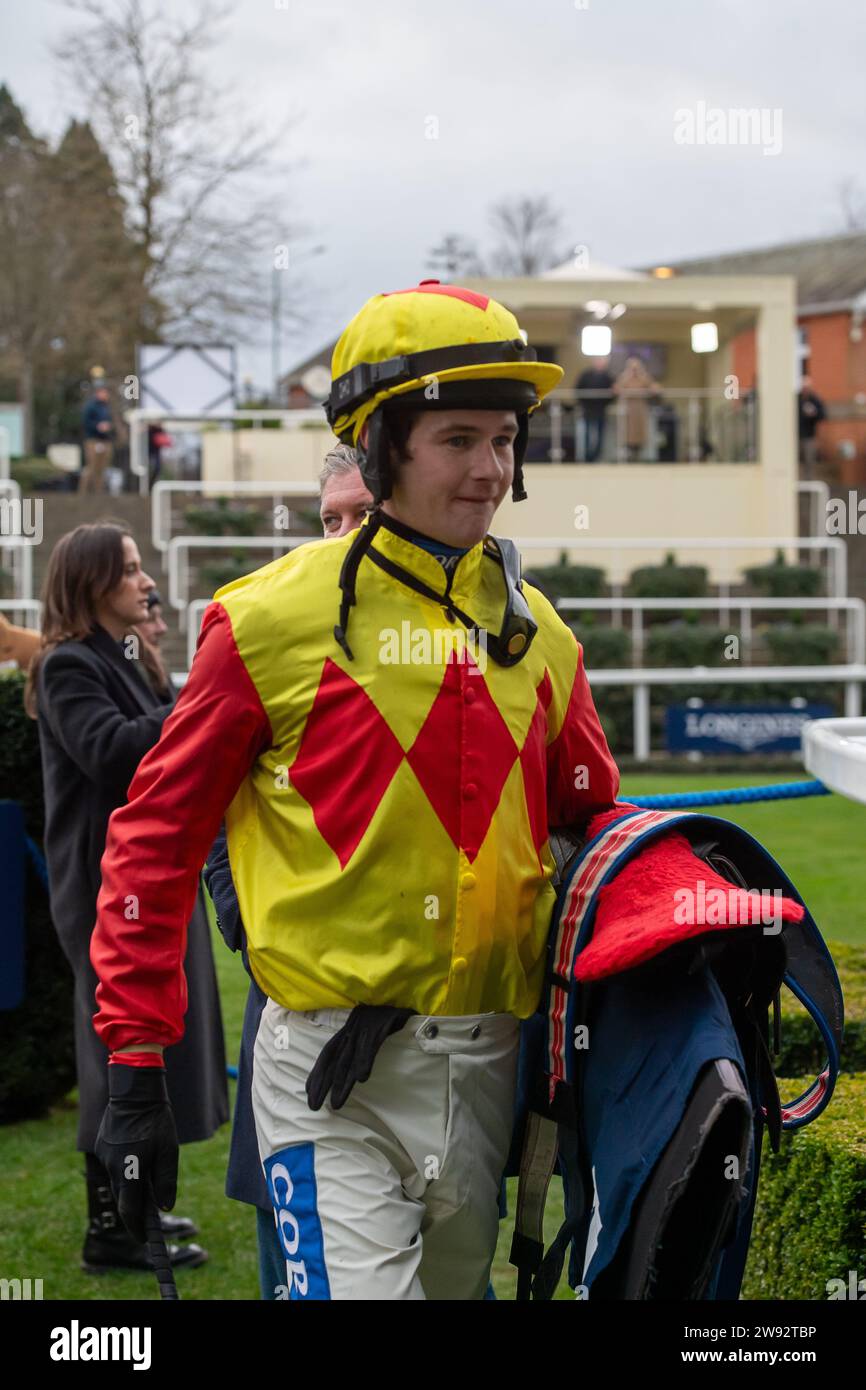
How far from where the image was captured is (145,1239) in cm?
232

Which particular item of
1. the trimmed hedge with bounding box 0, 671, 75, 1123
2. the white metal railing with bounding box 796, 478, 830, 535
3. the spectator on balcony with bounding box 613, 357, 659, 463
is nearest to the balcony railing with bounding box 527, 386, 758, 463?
the spectator on balcony with bounding box 613, 357, 659, 463

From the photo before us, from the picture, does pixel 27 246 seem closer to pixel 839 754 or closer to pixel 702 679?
pixel 702 679

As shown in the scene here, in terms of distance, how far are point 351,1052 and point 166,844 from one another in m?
0.37

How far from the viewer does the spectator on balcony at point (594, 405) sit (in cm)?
2156

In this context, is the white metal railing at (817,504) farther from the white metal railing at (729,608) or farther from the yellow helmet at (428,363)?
the yellow helmet at (428,363)

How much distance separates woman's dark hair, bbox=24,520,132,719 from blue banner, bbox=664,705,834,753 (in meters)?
11.1

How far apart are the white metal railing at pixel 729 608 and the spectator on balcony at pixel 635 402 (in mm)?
4495

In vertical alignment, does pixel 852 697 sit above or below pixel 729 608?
below

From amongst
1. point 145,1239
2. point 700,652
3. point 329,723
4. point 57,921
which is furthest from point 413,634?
point 700,652

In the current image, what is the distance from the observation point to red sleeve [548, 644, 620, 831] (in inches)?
95.9

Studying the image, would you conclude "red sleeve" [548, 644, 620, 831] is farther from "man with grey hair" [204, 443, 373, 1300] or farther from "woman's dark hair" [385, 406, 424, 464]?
"man with grey hair" [204, 443, 373, 1300]

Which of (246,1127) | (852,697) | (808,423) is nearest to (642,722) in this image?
(852,697)

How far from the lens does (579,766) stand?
2.45 meters

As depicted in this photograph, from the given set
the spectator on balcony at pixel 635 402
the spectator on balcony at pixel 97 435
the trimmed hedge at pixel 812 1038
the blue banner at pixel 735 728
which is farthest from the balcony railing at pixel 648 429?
the trimmed hedge at pixel 812 1038
